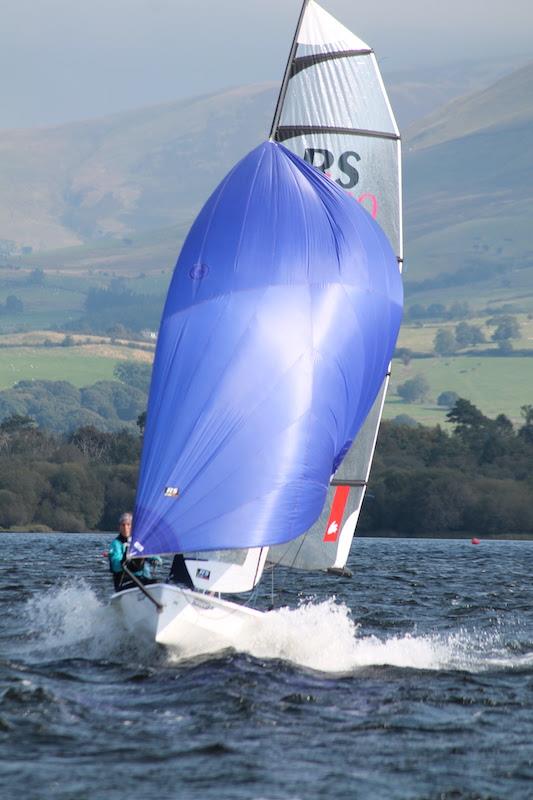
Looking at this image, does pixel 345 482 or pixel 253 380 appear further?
pixel 345 482

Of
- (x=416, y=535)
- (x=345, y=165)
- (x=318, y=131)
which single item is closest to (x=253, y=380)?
(x=345, y=165)

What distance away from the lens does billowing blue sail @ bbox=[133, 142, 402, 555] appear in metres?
23.2

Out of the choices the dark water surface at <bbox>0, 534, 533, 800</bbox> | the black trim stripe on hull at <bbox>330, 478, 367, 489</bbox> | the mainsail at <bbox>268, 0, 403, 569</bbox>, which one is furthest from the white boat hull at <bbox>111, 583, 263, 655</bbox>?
the mainsail at <bbox>268, 0, 403, 569</bbox>

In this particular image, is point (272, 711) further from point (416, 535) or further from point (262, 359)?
point (416, 535)

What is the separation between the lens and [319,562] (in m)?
27.7

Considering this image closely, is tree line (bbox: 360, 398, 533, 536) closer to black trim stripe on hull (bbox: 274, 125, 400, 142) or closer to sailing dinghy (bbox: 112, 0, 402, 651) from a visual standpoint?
black trim stripe on hull (bbox: 274, 125, 400, 142)

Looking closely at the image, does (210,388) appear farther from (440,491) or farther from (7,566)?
(440,491)

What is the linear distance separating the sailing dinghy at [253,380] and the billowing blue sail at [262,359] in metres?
0.02

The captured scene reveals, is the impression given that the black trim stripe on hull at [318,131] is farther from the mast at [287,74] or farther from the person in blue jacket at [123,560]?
the person in blue jacket at [123,560]

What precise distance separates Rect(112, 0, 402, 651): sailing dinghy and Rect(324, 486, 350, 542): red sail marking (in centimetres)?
50

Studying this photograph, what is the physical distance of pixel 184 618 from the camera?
22.8 m

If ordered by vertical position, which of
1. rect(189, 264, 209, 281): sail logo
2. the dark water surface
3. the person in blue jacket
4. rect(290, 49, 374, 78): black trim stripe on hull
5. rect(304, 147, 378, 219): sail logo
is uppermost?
rect(290, 49, 374, 78): black trim stripe on hull

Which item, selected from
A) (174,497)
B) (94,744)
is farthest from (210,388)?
(94,744)

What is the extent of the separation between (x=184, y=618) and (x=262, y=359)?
425cm
